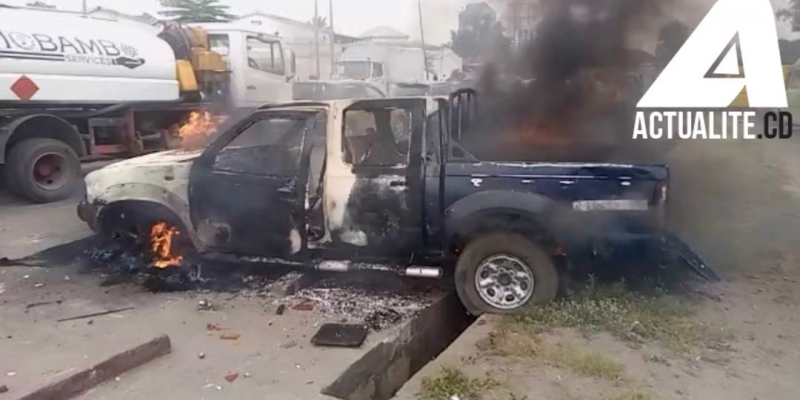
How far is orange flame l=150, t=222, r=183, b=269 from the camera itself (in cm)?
593

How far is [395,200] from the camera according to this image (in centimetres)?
525

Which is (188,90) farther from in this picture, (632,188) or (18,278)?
(632,188)

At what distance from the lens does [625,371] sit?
13.5ft

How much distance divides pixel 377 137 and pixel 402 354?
1.70 meters

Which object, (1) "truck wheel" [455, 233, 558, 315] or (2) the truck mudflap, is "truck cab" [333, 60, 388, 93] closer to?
(1) "truck wheel" [455, 233, 558, 315]

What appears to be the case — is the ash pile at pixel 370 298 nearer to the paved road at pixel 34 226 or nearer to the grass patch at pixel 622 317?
the grass patch at pixel 622 317

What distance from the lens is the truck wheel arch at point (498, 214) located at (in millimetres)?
5023

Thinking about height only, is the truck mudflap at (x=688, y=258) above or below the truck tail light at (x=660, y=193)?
below

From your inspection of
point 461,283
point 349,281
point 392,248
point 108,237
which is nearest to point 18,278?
point 108,237

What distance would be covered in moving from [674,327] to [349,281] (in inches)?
100

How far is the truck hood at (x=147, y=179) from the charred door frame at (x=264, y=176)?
0.33ft

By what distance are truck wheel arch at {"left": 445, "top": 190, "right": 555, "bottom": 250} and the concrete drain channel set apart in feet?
2.10

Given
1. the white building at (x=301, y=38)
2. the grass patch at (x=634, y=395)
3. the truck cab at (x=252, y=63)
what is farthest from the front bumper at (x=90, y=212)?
the white building at (x=301, y=38)

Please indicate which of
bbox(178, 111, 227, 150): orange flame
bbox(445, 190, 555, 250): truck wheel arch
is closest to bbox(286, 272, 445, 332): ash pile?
bbox(445, 190, 555, 250): truck wheel arch
